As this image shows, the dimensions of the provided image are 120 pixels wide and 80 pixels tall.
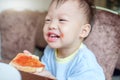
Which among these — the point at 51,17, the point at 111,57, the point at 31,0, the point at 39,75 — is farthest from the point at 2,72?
the point at 31,0

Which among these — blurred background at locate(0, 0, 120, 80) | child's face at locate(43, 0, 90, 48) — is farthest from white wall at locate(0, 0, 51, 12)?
child's face at locate(43, 0, 90, 48)

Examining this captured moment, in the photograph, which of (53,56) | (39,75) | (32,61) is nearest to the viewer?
(39,75)

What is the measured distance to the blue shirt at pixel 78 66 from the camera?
98 cm

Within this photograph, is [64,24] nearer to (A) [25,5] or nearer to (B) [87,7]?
(B) [87,7]

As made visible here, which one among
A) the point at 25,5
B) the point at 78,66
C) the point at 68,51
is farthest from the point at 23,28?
the point at 78,66

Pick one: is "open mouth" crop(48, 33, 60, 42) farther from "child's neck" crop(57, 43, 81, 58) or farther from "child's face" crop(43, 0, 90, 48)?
"child's neck" crop(57, 43, 81, 58)

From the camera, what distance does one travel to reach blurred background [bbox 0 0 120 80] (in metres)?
2.08

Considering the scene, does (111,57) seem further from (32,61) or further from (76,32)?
(32,61)

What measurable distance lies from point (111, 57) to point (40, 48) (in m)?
0.95

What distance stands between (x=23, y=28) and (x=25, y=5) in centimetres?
31

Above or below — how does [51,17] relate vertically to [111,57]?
above

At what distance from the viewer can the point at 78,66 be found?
40.9 inches

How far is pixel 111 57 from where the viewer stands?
1.33m

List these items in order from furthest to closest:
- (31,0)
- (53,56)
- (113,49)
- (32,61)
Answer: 1. (31,0)
2. (113,49)
3. (53,56)
4. (32,61)
